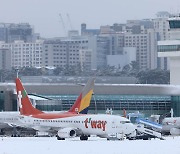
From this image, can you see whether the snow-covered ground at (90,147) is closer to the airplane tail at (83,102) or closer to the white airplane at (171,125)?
the airplane tail at (83,102)

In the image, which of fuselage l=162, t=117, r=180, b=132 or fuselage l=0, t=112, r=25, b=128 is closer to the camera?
fuselage l=0, t=112, r=25, b=128

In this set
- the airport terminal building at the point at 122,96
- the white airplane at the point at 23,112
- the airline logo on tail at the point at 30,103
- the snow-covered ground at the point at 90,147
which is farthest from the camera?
the airport terminal building at the point at 122,96

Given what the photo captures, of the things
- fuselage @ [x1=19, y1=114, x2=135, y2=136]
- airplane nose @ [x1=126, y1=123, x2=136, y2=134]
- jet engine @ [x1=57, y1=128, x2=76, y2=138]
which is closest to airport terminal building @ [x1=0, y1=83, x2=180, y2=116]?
fuselage @ [x1=19, y1=114, x2=135, y2=136]

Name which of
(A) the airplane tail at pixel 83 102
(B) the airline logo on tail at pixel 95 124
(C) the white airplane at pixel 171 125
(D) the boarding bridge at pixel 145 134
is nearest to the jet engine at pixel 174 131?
(C) the white airplane at pixel 171 125

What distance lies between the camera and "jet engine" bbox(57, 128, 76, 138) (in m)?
100

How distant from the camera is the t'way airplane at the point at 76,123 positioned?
98312mm

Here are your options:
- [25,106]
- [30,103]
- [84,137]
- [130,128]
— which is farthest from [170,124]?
[84,137]

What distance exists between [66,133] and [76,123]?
209 centimetres

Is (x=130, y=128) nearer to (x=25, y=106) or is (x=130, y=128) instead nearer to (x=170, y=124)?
(x=25, y=106)

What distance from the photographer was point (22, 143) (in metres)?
86.0

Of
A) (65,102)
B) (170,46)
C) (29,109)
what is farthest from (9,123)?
(170,46)

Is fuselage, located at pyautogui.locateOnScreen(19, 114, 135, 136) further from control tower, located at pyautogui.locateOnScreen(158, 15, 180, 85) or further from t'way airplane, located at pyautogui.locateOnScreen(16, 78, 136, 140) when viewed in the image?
control tower, located at pyautogui.locateOnScreen(158, 15, 180, 85)

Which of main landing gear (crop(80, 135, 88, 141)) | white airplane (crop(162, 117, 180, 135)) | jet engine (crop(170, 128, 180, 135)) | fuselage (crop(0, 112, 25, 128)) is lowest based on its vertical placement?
jet engine (crop(170, 128, 180, 135))

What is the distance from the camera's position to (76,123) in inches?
4023
